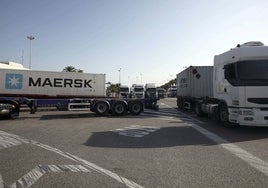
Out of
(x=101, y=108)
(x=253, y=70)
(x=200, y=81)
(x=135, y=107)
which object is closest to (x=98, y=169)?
(x=253, y=70)

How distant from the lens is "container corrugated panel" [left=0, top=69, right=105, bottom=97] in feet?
68.9

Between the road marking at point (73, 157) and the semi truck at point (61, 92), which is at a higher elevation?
the semi truck at point (61, 92)

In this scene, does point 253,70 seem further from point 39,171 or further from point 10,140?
point 10,140

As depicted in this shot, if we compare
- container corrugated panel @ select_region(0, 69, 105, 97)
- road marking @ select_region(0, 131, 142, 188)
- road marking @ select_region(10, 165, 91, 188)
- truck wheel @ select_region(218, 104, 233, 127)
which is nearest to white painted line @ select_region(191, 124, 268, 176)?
truck wheel @ select_region(218, 104, 233, 127)

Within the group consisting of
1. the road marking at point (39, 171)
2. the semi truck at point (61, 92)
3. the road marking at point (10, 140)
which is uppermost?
the semi truck at point (61, 92)

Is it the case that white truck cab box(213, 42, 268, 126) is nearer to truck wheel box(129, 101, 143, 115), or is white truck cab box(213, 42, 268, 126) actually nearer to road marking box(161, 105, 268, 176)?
road marking box(161, 105, 268, 176)

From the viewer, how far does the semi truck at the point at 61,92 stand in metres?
20.9

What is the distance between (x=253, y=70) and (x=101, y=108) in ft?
37.7

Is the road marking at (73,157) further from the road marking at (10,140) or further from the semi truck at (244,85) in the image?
the semi truck at (244,85)

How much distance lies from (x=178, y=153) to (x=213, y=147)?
5.04 feet

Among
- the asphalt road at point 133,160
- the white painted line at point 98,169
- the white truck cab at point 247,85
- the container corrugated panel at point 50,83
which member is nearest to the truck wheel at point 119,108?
the container corrugated panel at point 50,83

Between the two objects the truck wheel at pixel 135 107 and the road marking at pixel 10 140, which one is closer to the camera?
the road marking at pixel 10 140

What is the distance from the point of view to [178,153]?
27.8 feet

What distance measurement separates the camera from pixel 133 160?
25.0 ft
